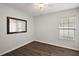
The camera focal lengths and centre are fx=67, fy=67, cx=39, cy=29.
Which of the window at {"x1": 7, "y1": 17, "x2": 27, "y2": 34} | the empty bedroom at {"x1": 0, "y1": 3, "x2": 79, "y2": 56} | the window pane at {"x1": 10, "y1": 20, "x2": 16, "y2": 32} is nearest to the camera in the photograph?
the empty bedroom at {"x1": 0, "y1": 3, "x2": 79, "y2": 56}

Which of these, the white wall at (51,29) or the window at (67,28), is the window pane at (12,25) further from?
the window at (67,28)

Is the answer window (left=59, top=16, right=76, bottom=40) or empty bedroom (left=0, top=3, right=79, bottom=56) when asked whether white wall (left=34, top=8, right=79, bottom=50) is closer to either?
empty bedroom (left=0, top=3, right=79, bottom=56)

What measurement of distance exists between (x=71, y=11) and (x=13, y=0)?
301 cm

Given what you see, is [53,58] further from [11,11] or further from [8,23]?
[11,11]

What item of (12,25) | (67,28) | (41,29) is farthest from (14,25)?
(67,28)

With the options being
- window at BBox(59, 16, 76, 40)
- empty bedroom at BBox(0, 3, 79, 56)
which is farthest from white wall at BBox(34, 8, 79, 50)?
window at BBox(59, 16, 76, 40)

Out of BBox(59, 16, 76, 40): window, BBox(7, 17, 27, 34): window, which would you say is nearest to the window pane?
BBox(7, 17, 27, 34): window

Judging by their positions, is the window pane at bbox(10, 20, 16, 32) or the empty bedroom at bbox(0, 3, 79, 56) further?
the window pane at bbox(10, 20, 16, 32)

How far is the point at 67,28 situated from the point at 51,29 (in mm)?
848

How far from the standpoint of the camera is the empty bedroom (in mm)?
2359

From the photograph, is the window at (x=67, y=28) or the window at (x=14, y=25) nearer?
the window at (x=14, y=25)

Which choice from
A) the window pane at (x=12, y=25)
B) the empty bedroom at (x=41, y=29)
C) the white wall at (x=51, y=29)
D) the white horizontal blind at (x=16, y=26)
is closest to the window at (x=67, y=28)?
the empty bedroom at (x=41, y=29)

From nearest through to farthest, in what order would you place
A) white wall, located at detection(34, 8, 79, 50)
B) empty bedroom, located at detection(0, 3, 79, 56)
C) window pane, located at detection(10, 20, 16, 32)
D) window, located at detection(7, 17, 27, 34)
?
empty bedroom, located at detection(0, 3, 79, 56)
window, located at detection(7, 17, 27, 34)
window pane, located at detection(10, 20, 16, 32)
white wall, located at detection(34, 8, 79, 50)

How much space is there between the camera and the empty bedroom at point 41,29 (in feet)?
7.74
